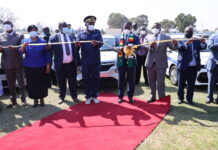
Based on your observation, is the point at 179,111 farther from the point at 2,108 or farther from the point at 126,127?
the point at 2,108

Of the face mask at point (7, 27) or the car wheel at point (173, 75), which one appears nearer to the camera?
the face mask at point (7, 27)

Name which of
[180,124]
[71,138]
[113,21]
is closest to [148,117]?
Result: [180,124]

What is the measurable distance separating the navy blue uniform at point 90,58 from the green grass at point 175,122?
31.8 inches

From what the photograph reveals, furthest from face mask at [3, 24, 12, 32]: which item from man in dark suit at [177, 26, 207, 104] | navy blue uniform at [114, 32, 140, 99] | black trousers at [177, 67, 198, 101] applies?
black trousers at [177, 67, 198, 101]

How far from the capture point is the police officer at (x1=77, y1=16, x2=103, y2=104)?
542 cm

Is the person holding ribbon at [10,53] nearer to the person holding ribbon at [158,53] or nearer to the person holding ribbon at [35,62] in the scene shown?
the person holding ribbon at [35,62]

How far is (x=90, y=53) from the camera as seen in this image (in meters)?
5.48

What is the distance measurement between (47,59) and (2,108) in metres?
1.70

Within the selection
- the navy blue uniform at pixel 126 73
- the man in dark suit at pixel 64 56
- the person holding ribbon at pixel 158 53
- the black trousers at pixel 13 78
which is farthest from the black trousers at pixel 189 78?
the black trousers at pixel 13 78

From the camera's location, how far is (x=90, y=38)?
18.0 feet

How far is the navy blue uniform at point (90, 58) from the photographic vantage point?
5.48 meters

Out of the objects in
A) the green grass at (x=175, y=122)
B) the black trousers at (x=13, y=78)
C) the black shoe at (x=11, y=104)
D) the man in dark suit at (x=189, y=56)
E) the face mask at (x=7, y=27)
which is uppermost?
the face mask at (x=7, y=27)

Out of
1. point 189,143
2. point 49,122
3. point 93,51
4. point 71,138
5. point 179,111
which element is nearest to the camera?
Result: point 189,143

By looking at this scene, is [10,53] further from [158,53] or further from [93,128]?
[158,53]
